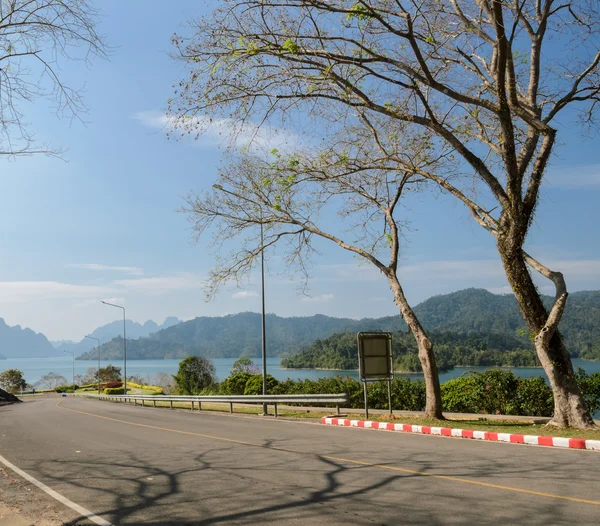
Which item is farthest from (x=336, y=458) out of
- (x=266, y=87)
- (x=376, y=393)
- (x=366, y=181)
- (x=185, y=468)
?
(x=376, y=393)

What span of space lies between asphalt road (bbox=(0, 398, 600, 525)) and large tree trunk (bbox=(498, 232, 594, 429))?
3.09 m

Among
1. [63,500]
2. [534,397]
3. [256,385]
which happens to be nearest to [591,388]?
[534,397]

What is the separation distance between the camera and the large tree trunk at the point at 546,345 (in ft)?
46.7

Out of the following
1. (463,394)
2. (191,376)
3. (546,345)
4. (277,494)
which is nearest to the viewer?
(277,494)

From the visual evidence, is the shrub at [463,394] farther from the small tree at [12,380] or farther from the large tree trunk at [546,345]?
the small tree at [12,380]

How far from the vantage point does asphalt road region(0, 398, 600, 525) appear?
21.5 feet

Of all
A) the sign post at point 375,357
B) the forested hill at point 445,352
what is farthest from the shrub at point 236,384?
the sign post at point 375,357

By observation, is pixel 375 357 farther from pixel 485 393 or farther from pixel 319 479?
pixel 319 479

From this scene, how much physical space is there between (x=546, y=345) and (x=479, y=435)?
2.87 meters

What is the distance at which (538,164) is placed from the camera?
1524 cm

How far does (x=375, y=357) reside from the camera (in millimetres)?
19219

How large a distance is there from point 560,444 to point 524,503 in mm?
5918

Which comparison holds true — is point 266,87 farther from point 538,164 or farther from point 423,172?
point 538,164

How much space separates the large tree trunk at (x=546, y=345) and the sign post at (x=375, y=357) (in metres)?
5.27
